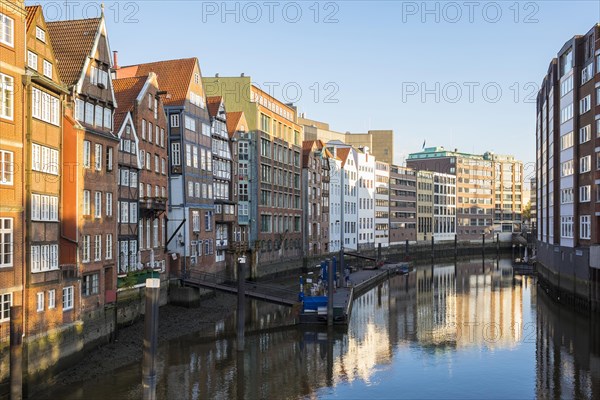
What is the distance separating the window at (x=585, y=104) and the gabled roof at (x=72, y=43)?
144 feet

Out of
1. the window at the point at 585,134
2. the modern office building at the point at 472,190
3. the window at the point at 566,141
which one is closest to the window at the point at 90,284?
the window at the point at 585,134

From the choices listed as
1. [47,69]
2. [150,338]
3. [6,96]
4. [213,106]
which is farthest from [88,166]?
[213,106]

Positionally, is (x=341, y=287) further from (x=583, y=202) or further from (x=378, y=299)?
(x=583, y=202)

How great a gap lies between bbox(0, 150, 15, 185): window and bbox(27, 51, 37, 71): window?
5092 millimetres

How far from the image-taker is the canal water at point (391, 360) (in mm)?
34031

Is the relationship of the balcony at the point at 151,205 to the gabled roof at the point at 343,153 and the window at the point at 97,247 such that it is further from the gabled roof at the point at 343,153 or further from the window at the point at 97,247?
the gabled roof at the point at 343,153

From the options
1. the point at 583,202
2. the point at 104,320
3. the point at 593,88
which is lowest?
the point at 104,320

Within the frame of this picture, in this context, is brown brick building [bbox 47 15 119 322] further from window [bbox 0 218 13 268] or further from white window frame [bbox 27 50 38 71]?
window [bbox 0 218 13 268]

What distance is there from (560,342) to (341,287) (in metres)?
27.3

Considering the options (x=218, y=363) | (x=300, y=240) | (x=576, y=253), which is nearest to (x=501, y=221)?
(x=300, y=240)

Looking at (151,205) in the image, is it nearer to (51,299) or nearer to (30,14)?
(51,299)

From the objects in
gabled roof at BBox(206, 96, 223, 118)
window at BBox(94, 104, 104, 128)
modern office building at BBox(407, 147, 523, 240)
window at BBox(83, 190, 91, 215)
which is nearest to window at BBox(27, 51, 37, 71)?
window at BBox(94, 104, 104, 128)

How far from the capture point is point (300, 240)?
102m

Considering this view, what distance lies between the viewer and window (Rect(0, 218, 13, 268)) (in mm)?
29703
